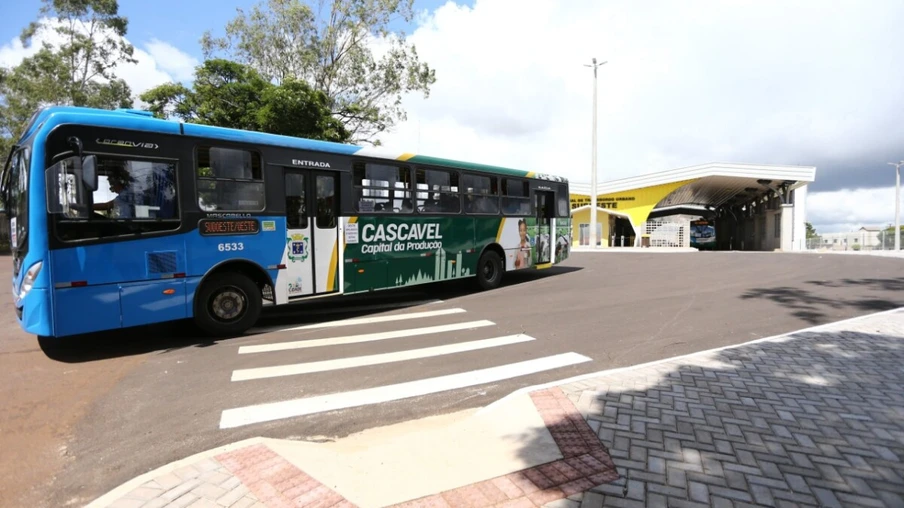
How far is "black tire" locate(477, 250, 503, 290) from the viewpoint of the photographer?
37.2ft

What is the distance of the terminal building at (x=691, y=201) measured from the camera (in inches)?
1508

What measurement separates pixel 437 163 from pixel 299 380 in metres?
6.10

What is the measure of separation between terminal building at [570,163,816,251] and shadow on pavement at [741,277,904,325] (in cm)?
2890

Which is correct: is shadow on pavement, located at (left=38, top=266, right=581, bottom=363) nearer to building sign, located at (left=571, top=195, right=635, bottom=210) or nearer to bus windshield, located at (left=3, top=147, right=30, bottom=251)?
bus windshield, located at (left=3, top=147, right=30, bottom=251)

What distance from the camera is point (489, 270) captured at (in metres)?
11.8

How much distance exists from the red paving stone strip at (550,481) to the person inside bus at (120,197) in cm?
553

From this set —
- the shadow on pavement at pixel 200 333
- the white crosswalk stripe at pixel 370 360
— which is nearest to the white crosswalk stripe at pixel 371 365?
the white crosswalk stripe at pixel 370 360

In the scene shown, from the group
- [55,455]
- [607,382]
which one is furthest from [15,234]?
[607,382]

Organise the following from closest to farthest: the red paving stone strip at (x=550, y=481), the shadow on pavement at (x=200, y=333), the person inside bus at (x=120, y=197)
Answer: the red paving stone strip at (x=550, y=481) → the person inside bus at (x=120, y=197) → the shadow on pavement at (x=200, y=333)

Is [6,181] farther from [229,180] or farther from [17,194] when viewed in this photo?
[229,180]

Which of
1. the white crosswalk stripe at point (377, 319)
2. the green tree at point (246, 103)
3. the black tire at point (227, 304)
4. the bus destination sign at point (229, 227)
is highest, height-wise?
the green tree at point (246, 103)

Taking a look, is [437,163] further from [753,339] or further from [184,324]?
[753,339]

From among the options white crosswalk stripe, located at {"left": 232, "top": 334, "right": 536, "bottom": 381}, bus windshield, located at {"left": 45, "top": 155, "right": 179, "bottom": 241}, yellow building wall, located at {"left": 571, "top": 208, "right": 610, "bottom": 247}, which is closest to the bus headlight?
bus windshield, located at {"left": 45, "top": 155, "right": 179, "bottom": 241}

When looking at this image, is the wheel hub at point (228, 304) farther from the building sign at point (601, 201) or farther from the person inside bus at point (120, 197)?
the building sign at point (601, 201)
